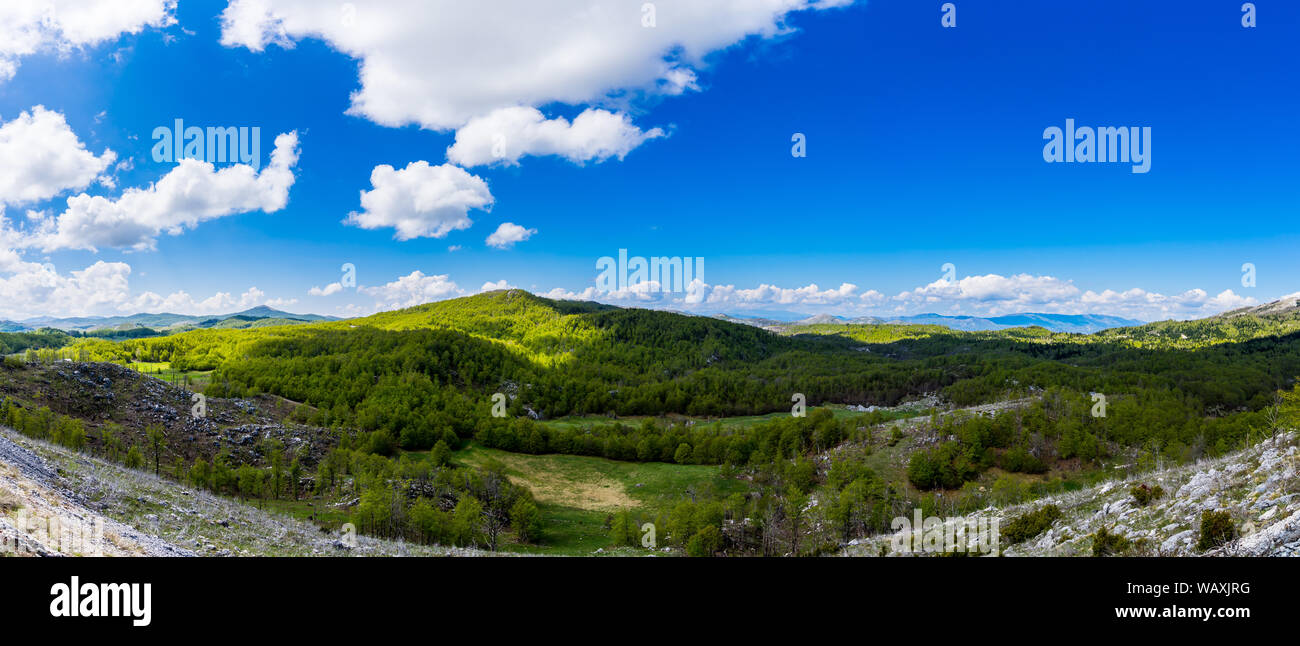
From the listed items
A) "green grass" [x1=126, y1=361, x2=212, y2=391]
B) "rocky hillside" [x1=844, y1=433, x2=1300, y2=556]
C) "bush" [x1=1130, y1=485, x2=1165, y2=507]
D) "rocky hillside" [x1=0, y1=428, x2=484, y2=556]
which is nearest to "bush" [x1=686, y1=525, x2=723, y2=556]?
"rocky hillside" [x1=844, y1=433, x2=1300, y2=556]

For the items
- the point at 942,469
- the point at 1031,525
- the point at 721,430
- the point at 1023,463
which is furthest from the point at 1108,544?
the point at 721,430

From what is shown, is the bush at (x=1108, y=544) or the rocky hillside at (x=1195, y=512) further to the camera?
the bush at (x=1108, y=544)

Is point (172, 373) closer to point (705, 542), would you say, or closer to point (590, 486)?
point (590, 486)

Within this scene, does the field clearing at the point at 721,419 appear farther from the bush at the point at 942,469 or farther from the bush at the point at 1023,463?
the bush at the point at 942,469

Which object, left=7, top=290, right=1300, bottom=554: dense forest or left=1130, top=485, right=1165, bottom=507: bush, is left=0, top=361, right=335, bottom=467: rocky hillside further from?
left=1130, top=485, right=1165, bottom=507: bush

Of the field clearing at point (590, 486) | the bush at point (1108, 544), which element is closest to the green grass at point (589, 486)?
the field clearing at point (590, 486)
